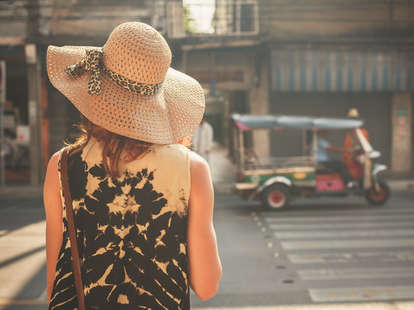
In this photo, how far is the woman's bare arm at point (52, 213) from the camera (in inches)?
59.7

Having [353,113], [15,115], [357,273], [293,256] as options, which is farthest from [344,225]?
[15,115]

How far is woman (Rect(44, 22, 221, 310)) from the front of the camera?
147 centimetres

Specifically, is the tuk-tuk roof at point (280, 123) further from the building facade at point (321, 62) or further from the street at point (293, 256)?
the building facade at point (321, 62)

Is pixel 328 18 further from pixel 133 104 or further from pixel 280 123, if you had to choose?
pixel 133 104

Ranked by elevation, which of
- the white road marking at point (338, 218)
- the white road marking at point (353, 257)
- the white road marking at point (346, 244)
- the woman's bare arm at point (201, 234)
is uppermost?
the woman's bare arm at point (201, 234)

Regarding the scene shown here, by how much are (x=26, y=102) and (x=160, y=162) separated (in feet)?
54.6

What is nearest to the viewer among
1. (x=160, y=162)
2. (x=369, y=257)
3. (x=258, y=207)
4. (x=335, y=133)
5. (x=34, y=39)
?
(x=160, y=162)

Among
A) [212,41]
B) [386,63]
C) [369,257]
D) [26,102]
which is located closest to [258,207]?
[369,257]

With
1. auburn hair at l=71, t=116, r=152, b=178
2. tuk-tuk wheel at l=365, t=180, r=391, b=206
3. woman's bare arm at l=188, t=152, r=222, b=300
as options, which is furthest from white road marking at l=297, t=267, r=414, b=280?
tuk-tuk wheel at l=365, t=180, r=391, b=206

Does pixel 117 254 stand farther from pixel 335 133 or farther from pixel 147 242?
pixel 335 133

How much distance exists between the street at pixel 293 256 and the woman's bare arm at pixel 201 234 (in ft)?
10.3

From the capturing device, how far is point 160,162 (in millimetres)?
1488

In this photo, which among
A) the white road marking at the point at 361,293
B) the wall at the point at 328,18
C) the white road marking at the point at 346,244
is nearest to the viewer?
the white road marking at the point at 361,293

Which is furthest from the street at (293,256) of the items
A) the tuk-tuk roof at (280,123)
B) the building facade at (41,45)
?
the building facade at (41,45)
